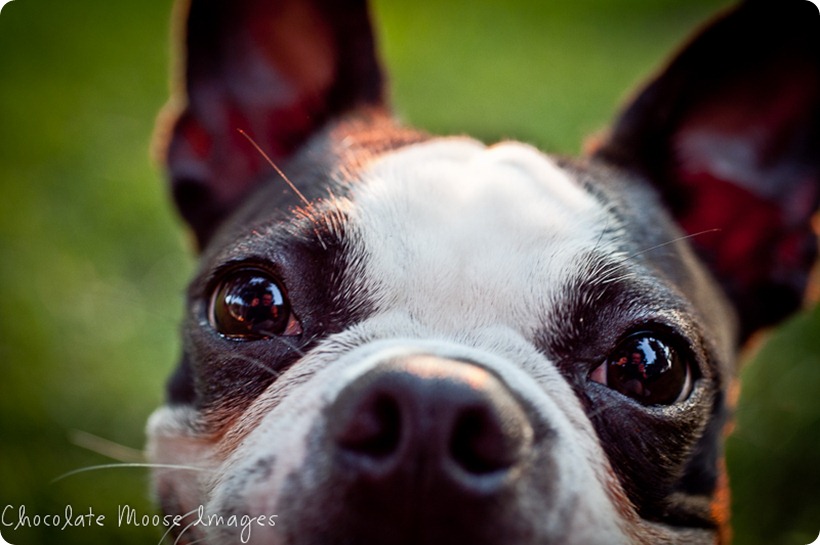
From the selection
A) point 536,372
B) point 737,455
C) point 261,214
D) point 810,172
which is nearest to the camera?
point 536,372

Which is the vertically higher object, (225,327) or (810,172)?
(810,172)

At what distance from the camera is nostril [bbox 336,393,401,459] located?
5.85ft

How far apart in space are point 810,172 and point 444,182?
5.71 feet

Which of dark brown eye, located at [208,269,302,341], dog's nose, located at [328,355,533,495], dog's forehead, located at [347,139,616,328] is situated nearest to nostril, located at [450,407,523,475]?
dog's nose, located at [328,355,533,495]

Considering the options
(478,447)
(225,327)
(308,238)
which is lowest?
(478,447)

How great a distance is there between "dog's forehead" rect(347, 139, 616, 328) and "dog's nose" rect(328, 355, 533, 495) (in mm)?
439

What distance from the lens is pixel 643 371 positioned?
2340mm

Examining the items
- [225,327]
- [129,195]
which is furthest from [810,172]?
[129,195]

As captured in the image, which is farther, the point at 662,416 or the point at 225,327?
the point at 225,327

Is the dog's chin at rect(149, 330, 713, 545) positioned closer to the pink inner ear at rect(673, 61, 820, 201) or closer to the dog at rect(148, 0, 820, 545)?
the dog at rect(148, 0, 820, 545)

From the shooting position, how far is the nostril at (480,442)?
69.9 inches

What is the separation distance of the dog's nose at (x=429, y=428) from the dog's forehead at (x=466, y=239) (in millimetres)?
439

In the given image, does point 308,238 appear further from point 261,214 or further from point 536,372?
point 536,372

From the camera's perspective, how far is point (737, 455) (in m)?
4.19
